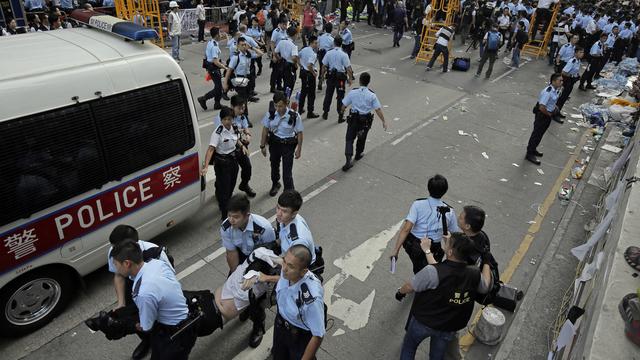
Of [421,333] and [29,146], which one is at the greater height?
[29,146]

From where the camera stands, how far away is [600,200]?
25.9 ft

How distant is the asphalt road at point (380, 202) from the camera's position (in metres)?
4.76

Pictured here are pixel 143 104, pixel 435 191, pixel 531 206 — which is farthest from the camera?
pixel 531 206

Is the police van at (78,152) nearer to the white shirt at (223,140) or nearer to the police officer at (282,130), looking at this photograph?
the white shirt at (223,140)

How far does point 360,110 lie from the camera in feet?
26.1

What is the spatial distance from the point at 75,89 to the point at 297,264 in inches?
113

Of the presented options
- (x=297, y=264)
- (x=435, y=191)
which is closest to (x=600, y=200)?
(x=435, y=191)

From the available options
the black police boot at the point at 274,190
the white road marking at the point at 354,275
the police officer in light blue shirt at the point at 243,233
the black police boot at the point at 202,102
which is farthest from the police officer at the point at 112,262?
the black police boot at the point at 202,102

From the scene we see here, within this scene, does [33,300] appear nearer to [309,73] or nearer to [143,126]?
[143,126]

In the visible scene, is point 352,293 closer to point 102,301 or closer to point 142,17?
point 102,301

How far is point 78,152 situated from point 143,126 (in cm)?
76

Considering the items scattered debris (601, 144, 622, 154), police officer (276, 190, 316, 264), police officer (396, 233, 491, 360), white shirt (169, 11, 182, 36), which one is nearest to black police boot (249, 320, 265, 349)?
police officer (276, 190, 316, 264)

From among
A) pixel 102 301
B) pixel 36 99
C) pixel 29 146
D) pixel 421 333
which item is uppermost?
pixel 36 99

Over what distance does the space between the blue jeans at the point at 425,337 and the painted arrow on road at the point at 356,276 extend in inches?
39.7
